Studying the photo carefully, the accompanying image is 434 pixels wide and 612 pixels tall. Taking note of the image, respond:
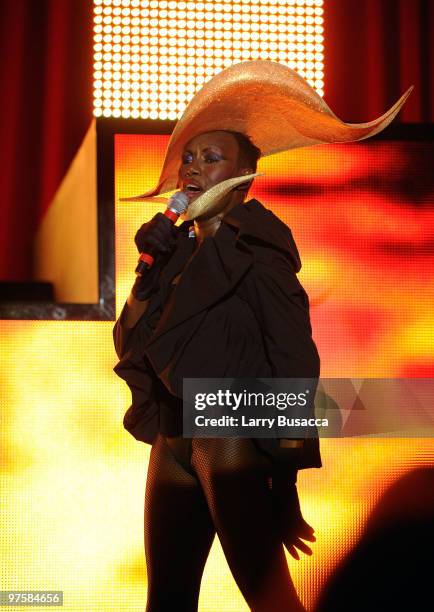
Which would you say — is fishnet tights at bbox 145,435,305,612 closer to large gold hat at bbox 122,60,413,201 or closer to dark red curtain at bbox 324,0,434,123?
large gold hat at bbox 122,60,413,201

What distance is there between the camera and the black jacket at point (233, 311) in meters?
1.50

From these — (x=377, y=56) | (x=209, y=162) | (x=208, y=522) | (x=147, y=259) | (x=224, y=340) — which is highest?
(x=377, y=56)

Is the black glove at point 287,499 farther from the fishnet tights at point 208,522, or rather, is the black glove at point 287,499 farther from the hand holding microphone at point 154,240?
the hand holding microphone at point 154,240

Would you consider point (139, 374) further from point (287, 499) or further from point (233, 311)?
point (287, 499)

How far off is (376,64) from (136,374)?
5.74 feet

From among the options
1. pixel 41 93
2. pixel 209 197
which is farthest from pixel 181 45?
pixel 209 197

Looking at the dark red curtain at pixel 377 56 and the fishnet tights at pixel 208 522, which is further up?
the dark red curtain at pixel 377 56

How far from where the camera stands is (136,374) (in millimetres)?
1651

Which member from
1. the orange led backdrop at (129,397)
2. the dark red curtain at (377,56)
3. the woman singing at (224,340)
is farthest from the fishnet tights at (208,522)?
the dark red curtain at (377,56)

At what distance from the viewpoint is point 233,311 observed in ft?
5.05

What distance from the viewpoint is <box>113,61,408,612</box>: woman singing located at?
147cm

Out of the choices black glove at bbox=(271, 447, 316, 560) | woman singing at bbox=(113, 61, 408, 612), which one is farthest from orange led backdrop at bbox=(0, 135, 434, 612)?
black glove at bbox=(271, 447, 316, 560)

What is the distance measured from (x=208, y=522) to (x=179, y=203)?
1.83ft

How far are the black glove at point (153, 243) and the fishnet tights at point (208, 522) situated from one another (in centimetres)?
27
